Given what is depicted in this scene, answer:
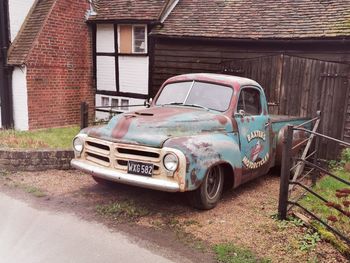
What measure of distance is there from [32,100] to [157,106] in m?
6.08

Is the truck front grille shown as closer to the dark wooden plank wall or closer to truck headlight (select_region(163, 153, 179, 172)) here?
truck headlight (select_region(163, 153, 179, 172))

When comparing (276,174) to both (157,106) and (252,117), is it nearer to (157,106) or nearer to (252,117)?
(252,117)

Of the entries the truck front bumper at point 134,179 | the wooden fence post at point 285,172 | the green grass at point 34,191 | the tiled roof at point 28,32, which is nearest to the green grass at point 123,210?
the truck front bumper at point 134,179

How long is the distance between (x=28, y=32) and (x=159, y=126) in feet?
26.2

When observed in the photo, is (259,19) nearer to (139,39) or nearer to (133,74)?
(139,39)

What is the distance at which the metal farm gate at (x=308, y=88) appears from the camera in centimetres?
876

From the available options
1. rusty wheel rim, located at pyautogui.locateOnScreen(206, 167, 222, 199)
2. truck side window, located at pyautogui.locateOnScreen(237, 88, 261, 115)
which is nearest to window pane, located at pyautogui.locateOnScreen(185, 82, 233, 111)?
truck side window, located at pyautogui.locateOnScreen(237, 88, 261, 115)

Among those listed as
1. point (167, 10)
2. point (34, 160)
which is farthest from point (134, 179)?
point (167, 10)

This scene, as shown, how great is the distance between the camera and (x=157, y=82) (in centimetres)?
1171

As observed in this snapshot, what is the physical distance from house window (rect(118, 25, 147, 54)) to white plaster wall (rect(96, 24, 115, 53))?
35cm

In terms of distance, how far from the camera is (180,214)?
16.5 ft

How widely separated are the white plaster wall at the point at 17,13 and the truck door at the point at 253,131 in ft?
26.8

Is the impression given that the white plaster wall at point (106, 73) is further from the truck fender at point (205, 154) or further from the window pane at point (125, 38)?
the truck fender at point (205, 154)

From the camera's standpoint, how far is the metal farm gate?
8.76 m
